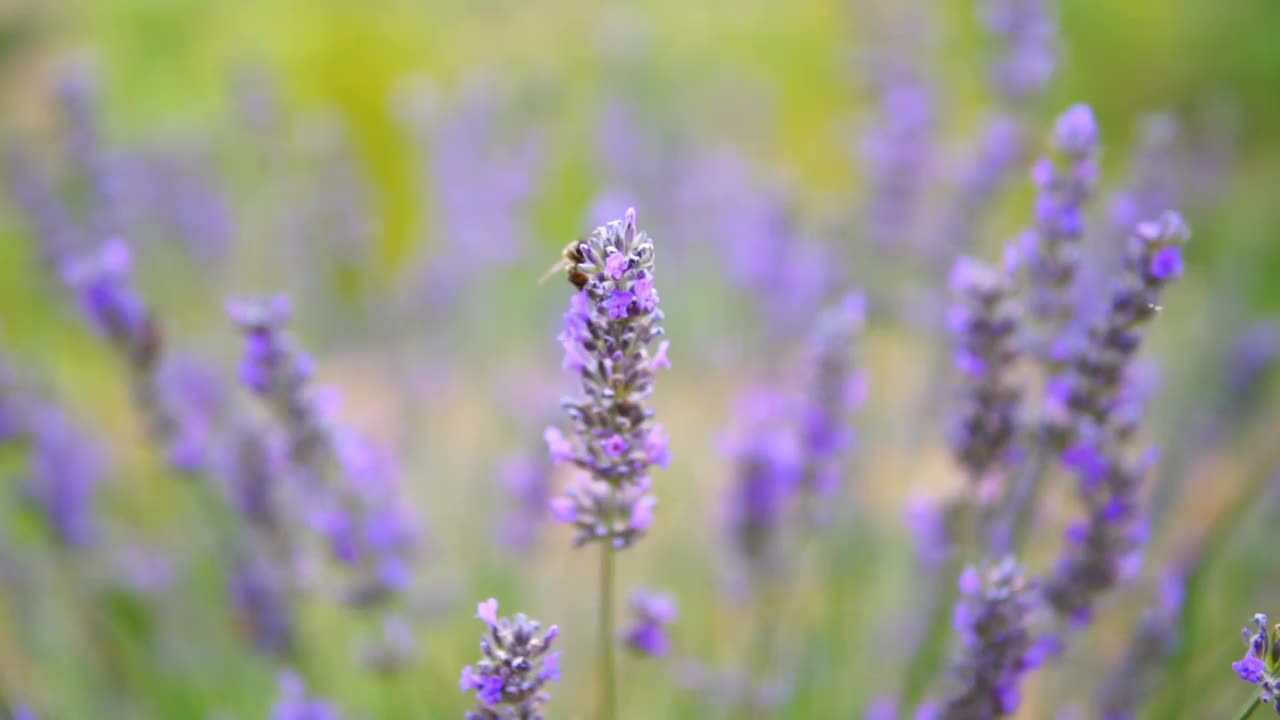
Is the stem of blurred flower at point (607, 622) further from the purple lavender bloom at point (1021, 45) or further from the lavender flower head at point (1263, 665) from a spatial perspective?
the purple lavender bloom at point (1021, 45)

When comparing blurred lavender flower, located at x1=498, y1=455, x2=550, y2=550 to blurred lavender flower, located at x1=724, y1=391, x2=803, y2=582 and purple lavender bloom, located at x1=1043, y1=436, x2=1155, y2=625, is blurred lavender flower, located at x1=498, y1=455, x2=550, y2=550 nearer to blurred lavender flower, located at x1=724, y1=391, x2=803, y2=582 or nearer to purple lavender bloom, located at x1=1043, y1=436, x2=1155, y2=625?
blurred lavender flower, located at x1=724, y1=391, x2=803, y2=582

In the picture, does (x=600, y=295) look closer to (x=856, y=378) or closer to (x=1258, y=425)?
(x=856, y=378)

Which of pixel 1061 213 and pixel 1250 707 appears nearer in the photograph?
pixel 1250 707

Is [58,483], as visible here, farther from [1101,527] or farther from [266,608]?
[1101,527]

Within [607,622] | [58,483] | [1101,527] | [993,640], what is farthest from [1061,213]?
[58,483]

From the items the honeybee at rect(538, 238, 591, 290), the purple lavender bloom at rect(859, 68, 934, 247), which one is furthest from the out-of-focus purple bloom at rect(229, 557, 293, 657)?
the purple lavender bloom at rect(859, 68, 934, 247)
